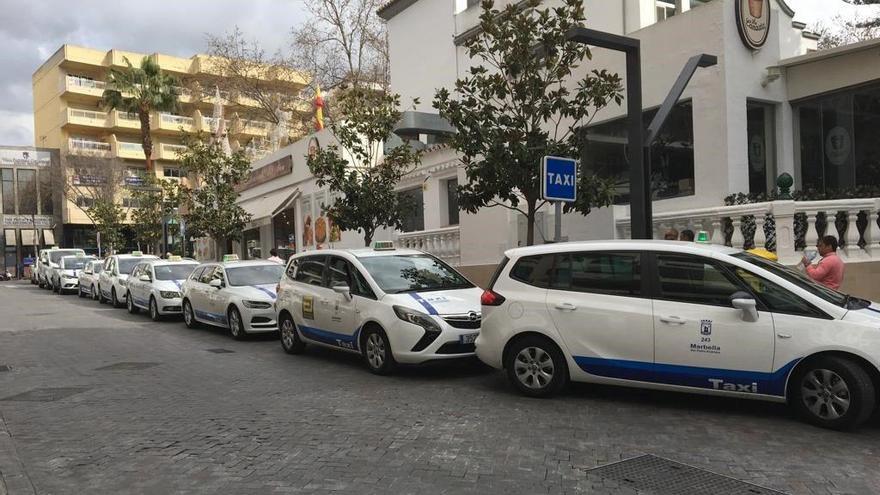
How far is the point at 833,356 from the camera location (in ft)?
18.0

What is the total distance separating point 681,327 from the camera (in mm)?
6117

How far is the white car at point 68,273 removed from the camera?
2733 cm

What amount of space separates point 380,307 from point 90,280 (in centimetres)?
1991

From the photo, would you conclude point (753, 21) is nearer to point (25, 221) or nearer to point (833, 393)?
point (833, 393)

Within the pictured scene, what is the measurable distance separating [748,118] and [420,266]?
7.39 m

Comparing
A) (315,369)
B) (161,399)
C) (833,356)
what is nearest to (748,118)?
(833,356)

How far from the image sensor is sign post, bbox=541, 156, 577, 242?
864 centimetres

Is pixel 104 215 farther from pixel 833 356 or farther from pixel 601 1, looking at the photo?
pixel 833 356

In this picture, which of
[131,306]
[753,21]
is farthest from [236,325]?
[753,21]

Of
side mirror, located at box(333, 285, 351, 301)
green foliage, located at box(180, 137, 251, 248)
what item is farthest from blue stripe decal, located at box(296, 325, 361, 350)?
green foliage, located at box(180, 137, 251, 248)

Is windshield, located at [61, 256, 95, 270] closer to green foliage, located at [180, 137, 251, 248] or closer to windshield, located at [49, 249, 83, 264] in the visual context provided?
windshield, located at [49, 249, 83, 264]

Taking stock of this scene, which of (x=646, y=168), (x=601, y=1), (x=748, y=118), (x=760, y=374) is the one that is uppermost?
(x=601, y=1)

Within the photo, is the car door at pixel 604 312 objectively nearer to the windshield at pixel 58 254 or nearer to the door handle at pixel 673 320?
the door handle at pixel 673 320

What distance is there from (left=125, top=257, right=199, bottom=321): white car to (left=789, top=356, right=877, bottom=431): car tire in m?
13.8
